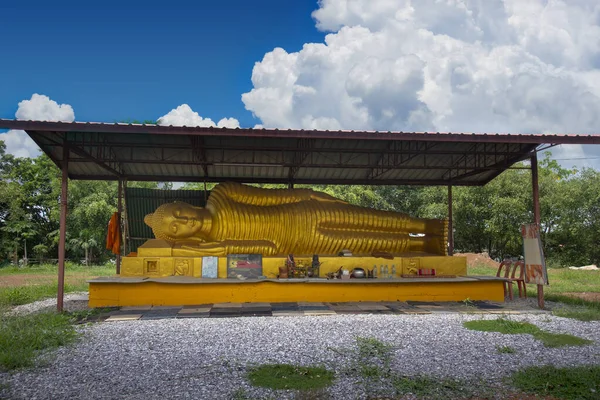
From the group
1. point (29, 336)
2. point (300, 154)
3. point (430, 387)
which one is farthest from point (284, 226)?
point (430, 387)

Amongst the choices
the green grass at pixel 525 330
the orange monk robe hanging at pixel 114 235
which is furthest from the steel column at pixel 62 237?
the green grass at pixel 525 330

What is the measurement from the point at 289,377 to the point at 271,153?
7383 millimetres

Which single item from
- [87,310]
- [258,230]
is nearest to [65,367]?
[87,310]

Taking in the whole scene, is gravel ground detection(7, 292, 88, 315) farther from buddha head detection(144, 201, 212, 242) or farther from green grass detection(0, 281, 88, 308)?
buddha head detection(144, 201, 212, 242)

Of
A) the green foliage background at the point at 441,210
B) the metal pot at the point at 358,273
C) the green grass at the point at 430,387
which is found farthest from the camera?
the green foliage background at the point at 441,210

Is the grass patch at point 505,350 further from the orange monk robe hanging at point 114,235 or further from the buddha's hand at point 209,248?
the orange monk robe hanging at point 114,235

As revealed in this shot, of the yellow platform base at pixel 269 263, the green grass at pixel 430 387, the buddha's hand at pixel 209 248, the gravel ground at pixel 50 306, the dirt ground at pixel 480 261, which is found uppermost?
the buddha's hand at pixel 209 248

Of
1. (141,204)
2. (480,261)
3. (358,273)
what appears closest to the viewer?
(358,273)

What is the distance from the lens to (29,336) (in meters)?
6.31

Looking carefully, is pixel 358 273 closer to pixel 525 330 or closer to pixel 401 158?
pixel 401 158

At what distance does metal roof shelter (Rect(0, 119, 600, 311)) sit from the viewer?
8344 millimetres

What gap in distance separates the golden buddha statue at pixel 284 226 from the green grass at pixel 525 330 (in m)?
3.64

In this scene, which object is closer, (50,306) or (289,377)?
(289,377)

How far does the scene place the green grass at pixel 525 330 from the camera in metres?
6.40
